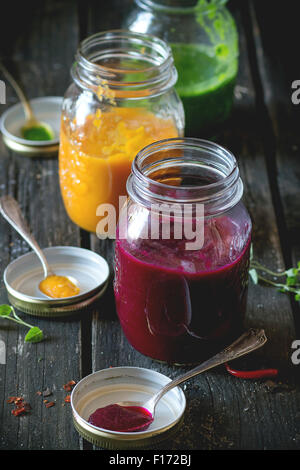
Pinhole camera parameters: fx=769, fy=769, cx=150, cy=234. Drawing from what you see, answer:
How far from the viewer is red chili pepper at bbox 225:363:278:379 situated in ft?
4.79

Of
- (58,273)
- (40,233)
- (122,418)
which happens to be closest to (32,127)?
(40,233)

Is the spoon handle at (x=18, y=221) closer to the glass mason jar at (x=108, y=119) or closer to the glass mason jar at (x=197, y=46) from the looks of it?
the glass mason jar at (x=108, y=119)

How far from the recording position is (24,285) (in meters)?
1.65

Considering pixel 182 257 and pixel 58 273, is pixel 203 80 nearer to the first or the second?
pixel 58 273

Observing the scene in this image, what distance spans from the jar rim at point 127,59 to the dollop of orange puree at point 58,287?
42 cm

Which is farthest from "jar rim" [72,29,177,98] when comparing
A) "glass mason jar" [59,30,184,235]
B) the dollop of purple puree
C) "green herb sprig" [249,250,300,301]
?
the dollop of purple puree

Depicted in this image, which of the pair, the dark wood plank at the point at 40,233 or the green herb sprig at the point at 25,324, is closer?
the dark wood plank at the point at 40,233

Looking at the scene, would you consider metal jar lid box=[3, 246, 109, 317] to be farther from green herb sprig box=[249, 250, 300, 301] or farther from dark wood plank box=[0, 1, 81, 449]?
green herb sprig box=[249, 250, 300, 301]

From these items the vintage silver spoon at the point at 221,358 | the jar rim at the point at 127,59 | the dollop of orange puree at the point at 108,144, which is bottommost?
the vintage silver spoon at the point at 221,358

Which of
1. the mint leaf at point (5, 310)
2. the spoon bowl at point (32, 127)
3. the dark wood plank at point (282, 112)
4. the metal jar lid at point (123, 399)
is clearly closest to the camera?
the metal jar lid at point (123, 399)

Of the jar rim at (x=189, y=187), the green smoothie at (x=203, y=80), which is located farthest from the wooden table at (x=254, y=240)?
the jar rim at (x=189, y=187)

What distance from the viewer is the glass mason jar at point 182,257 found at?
4.42 ft

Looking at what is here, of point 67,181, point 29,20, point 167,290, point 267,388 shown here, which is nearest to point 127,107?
point 67,181
